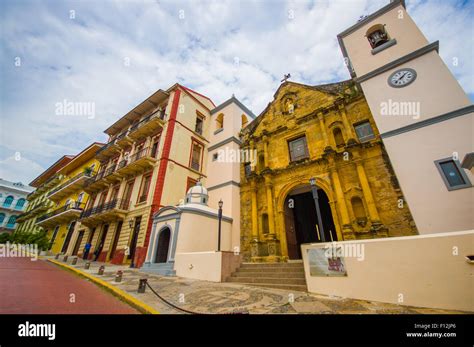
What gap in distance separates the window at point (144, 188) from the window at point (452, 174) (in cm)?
1551

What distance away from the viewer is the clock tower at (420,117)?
6.44 m

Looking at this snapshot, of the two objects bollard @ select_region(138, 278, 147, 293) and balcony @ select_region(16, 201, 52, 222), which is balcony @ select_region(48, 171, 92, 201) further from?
bollard @ select_region(138, 278, 147, 293)

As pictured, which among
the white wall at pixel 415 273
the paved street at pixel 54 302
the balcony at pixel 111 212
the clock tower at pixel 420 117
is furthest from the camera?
the balcony at pixel 111 212

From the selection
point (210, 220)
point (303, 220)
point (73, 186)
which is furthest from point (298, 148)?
point (73, 186)

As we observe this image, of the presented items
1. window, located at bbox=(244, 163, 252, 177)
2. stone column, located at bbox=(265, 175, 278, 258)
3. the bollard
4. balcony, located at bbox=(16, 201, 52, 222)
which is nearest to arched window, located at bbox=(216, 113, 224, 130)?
window, located at bbox=(244, 163, 252, 177)

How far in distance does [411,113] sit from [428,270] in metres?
6.89

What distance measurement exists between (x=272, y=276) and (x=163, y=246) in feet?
21.7

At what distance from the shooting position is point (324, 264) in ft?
18.0

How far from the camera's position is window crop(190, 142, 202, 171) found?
52.3ft

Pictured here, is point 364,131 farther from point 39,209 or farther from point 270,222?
point 39,209

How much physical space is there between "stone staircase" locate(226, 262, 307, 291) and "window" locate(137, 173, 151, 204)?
8.88m

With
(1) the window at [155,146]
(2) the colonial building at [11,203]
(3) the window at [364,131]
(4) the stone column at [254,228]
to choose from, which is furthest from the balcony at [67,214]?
(3) the window at [364,131]

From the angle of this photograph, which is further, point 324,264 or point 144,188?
point 144,188

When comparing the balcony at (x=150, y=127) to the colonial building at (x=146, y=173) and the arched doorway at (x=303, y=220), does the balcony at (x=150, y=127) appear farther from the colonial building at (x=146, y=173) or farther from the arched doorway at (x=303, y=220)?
the arched doorway at (x=303, y=220)
